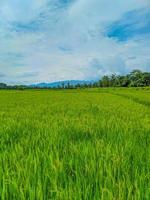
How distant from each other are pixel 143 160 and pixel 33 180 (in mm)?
1094

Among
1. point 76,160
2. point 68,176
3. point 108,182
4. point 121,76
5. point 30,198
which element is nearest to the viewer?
point 30,198

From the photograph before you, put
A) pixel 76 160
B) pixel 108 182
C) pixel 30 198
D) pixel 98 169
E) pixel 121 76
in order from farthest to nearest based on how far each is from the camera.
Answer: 1. pixel 121 76
2. pixel 76 160
3. pixel 98 169
4. pixel 108 182
5. pixel 30 198

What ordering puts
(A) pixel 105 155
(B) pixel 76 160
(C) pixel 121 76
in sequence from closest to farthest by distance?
1. (B) pixel 76 160
2. (A) pixel 105 155
3. (C) pixel 121 76

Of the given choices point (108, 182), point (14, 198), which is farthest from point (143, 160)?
point (14, 198)

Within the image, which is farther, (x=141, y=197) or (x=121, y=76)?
(x=121, y=76)

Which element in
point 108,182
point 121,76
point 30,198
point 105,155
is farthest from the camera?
point 121,76

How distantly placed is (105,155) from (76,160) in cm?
32

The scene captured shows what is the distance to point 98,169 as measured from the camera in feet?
8.49

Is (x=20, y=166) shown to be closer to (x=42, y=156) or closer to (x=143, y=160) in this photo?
(x=42, y=156)

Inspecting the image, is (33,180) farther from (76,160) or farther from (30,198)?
(76,160)

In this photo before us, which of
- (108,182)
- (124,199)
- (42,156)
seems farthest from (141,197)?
(42,156)

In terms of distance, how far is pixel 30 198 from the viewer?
191cm

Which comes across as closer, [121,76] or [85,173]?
[85,173]

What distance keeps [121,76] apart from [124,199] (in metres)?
147
